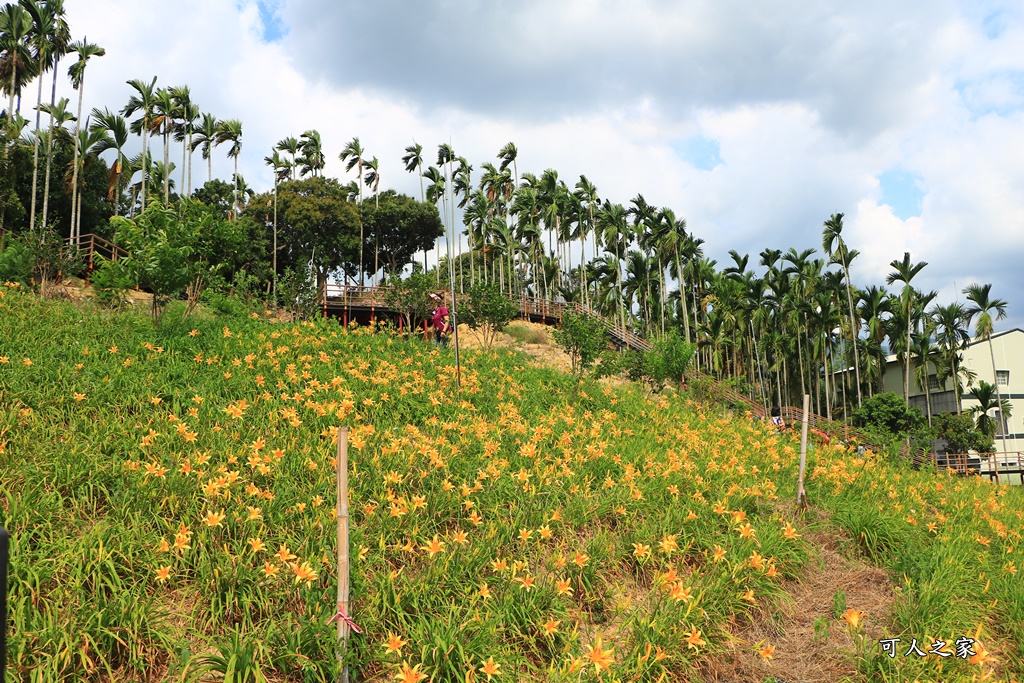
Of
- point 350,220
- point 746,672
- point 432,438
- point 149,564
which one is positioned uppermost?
point 350,220

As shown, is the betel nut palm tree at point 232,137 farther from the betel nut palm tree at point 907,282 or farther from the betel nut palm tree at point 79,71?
the betel nut palm tree at point 907,282

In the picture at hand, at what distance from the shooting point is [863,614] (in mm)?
4523

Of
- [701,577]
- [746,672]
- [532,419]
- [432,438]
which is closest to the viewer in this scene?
[746,672]

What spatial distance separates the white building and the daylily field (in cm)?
3296

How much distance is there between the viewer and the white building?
110 feet

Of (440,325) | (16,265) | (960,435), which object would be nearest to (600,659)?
(440,325)

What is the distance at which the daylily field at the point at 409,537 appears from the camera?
10.9ft

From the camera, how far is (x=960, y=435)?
2795cm

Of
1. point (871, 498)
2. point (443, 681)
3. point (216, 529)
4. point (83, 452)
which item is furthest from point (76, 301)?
point (871, 498)

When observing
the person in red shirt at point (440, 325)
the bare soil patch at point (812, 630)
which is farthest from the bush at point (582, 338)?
the bare soil patch at point (812, 630)

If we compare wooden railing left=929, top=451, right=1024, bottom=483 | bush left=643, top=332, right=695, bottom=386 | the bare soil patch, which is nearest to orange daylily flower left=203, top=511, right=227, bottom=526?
the bare soil patch

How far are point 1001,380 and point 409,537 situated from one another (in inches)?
1676

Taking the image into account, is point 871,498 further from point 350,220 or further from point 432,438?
point 350,220

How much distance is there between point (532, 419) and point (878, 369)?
116ft
